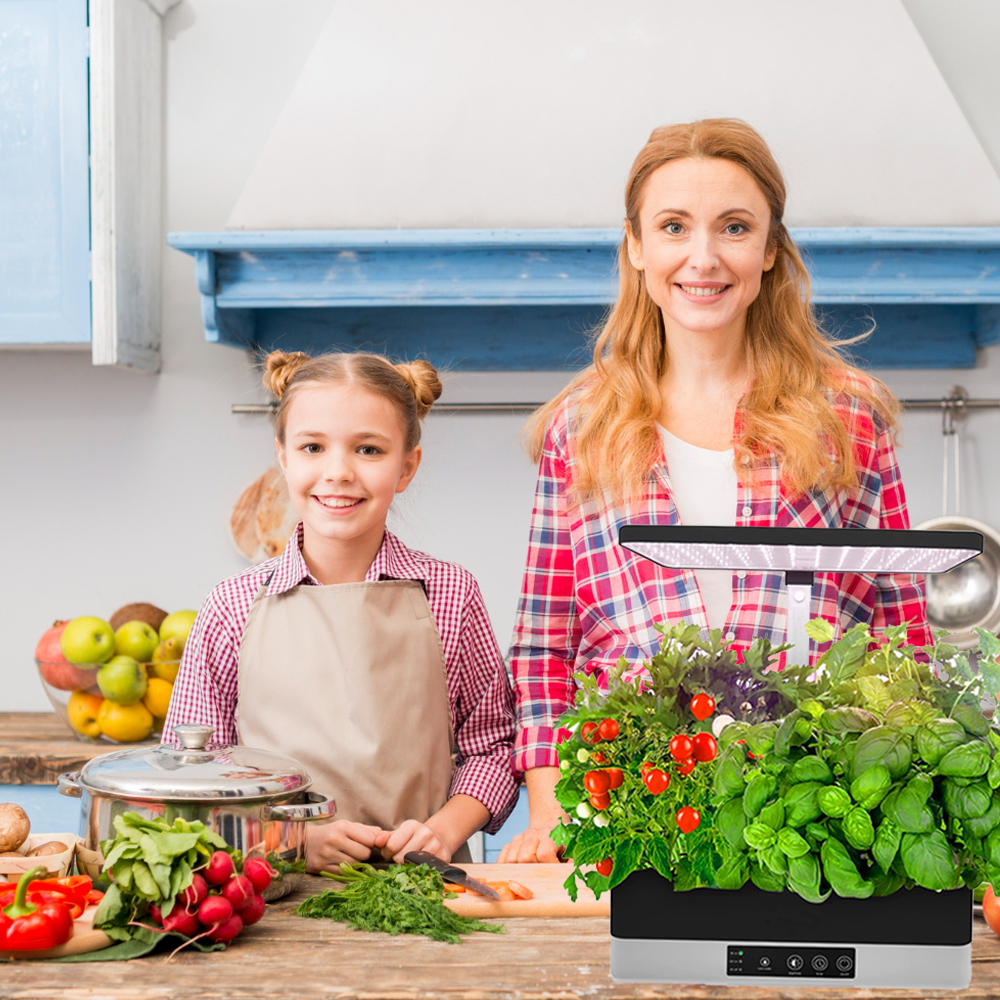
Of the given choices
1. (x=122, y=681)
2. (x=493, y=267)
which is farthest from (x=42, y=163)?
(x=122, y=681)

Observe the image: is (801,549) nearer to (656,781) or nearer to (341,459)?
(656,781)

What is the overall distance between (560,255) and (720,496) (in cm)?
86

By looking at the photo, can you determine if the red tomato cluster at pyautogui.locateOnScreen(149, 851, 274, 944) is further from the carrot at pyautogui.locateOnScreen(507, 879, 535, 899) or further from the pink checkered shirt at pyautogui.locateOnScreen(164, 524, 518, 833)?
the pink checkered shirt at pyautogui.locateOnScreen(164, 524, 518, 833)

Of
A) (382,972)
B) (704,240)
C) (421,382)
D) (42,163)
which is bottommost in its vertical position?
(382,972)

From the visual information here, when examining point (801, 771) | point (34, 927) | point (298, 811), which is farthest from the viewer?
point (298, 811)

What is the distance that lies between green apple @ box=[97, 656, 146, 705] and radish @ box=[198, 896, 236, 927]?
1172 millimetres

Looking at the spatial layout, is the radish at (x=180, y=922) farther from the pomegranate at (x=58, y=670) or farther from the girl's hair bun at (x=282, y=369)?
the pomegranate at (x=58, y=670)

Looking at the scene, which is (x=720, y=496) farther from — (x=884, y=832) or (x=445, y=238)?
(x=445, y=238)

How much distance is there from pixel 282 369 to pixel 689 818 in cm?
83

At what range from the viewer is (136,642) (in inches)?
78.4

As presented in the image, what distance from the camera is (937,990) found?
29.8 inches

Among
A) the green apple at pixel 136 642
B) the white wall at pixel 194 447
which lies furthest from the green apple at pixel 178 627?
the white wall at pixel 194 447

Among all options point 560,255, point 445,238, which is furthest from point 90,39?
point 560,255

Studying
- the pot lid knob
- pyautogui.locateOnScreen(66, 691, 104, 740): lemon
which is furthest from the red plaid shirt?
pyautogui.locateOnScreen(66, 691, 104, 740): lemon
